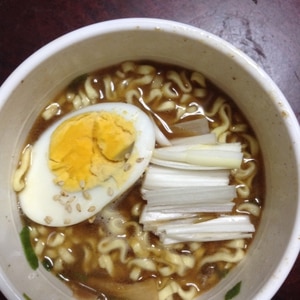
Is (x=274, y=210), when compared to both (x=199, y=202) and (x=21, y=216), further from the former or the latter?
(x=21, y=216)

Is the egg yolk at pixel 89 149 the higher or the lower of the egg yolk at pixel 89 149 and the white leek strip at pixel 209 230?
the higher

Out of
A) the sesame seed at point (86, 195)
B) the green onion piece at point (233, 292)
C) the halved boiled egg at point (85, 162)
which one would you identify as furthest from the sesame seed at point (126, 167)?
the green onion piece at point (233, 292)

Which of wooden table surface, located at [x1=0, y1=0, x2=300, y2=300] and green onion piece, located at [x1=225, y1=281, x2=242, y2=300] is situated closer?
green onion piece, located at [x1=225, y1=281, x2=242, y2=300]

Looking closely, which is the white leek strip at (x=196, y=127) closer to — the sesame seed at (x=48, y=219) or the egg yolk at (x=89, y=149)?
the egg yolk at (x=89, y=149)

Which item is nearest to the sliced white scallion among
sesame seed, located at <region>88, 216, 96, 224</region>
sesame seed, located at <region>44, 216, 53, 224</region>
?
sesame seed, located at <region>88, 216, 96, 224</region>

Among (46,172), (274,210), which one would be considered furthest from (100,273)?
(274,210)

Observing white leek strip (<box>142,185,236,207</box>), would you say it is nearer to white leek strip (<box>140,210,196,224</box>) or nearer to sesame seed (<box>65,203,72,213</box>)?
white leek strip (<box>140,210,196,224</box>)
